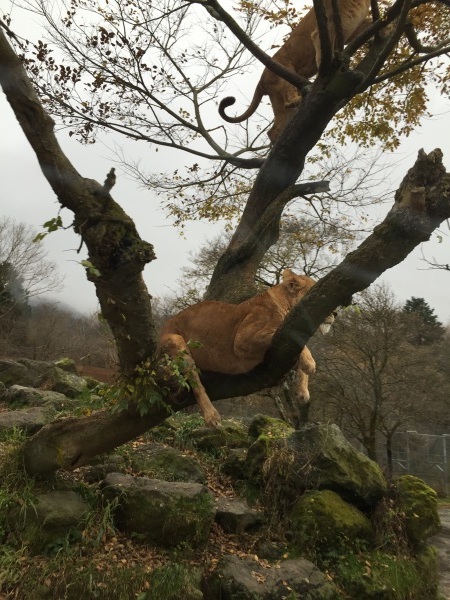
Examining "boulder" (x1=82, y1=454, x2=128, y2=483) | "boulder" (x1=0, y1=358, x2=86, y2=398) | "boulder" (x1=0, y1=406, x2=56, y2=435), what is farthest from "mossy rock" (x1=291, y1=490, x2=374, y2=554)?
"boulder" (x1=0, y1=358, x2=86, y2=398)

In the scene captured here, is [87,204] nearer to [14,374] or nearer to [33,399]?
[33,399]

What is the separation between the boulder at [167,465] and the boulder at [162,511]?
81cm

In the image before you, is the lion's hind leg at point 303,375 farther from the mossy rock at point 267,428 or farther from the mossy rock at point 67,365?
the mossy rock at point 67,365

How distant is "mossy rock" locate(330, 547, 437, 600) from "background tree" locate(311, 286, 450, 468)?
10819 mm

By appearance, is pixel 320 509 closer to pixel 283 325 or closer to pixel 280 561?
pixel 280 561

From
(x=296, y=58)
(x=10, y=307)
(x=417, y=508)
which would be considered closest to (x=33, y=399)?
(x=417, y=508)

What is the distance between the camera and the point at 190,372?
3670mm

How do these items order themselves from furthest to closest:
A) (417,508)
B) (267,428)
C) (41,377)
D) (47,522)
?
(41,377), (267,428), (417,508), (47,522)

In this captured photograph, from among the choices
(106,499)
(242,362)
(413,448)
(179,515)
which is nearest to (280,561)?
(179,515)

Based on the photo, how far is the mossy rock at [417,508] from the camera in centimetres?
692

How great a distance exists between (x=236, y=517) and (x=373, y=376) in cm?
1236

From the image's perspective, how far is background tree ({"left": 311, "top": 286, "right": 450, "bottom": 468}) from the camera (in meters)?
17.3

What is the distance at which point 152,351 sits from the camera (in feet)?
12.2

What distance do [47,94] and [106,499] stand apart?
6655 millimetres
